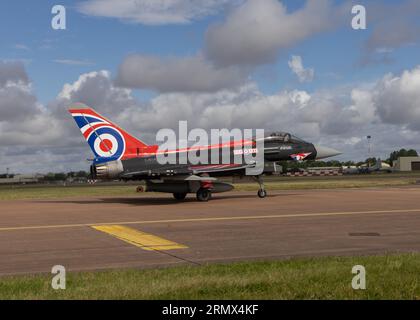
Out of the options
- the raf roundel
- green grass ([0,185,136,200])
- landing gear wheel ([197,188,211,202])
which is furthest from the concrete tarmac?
green grass ([0,185,136,200])

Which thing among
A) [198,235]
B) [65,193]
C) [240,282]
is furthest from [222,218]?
[65,193]

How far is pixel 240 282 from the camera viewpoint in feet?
24.1

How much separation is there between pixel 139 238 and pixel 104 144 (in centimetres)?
1394

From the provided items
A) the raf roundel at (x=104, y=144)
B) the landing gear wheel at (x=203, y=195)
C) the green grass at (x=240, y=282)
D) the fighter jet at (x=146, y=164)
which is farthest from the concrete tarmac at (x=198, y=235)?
the raf roundel at (x=104, y=144)

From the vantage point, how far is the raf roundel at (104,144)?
26.3m

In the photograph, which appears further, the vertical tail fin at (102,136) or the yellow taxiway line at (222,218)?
the vertical tail fin at (102,136)

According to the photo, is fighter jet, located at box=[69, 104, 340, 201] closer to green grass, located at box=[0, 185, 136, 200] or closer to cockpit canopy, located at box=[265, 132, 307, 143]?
cockpit canopy, located at box=[265, 132, 307, 143]

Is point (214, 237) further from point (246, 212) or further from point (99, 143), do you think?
point (99, 143)

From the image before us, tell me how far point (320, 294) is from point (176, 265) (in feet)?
11.6

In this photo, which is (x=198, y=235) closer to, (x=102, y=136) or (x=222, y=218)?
(x=222, y=218)

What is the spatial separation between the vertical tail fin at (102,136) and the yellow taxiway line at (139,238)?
419 inches

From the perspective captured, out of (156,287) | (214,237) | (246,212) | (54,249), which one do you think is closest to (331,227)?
(214,237)

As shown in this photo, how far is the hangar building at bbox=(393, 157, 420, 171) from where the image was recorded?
13925 cm

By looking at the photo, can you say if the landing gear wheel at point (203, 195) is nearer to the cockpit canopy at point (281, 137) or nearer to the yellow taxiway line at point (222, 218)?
the cockpit canopy at point (281, 137)
